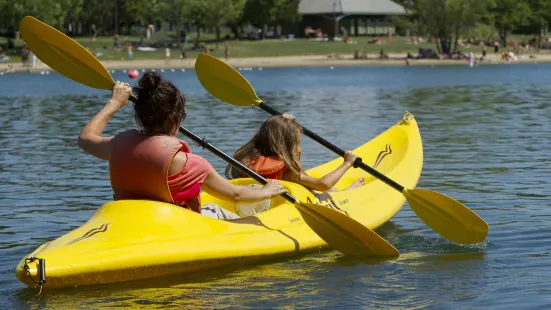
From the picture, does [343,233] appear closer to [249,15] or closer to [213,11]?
[213,11]

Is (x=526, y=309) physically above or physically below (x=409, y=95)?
above

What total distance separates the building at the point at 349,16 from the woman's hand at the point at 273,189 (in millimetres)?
75067

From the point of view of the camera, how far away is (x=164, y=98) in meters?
6.67

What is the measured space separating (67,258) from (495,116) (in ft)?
55.4

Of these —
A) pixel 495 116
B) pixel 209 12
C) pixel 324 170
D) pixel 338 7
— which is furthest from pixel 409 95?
pixel 338 7

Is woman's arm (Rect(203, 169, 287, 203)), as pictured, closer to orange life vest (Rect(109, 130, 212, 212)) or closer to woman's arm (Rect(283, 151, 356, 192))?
orange life vest (Rect(109, 130, 212, 212))

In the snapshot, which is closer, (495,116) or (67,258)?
(67,258)

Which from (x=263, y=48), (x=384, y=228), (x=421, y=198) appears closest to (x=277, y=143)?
(x=421, y=198)

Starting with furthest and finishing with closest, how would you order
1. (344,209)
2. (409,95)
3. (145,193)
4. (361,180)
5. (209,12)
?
1. (209,12)
2. (409,95)
3. (361,180)
4. (344,209)
5. (145,193)

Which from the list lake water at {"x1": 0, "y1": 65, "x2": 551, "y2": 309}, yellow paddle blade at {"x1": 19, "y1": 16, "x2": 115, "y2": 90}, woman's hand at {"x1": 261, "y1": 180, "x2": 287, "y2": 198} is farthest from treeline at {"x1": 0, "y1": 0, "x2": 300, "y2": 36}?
woman's hand at {"x1": 261, "y1": 180, "x2": 287, "y2": 198}

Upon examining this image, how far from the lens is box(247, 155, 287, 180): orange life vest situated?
837 centimetres

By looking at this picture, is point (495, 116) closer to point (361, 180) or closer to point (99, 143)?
point (361, 180)

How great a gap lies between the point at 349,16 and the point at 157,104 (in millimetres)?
77818

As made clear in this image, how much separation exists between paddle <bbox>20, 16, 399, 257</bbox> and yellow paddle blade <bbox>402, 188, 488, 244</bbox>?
2.61 feet
